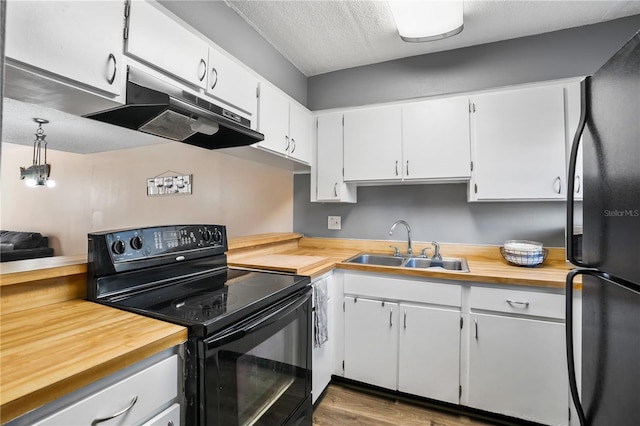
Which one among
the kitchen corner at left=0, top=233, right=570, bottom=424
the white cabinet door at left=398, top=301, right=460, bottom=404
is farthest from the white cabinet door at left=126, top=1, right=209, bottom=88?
the white cabinet door at left=398, top=301, right=460, bottom=404

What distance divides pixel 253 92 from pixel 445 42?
4.94ft

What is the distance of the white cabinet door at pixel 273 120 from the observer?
6.22 feet

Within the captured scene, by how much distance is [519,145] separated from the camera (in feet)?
6.41

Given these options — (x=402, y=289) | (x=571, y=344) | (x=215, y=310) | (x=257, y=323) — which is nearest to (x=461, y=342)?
(x=402, y=289)

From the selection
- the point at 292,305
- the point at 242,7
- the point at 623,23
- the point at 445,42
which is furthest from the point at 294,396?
the point at 623,23

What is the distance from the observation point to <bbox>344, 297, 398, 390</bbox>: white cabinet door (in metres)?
1.89

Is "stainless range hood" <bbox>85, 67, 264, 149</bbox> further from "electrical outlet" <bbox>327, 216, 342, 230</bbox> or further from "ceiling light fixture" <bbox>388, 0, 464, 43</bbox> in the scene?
"electrical outlet" <bbox>327, 216, 342, 230</bbox>

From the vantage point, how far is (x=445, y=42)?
2217mm

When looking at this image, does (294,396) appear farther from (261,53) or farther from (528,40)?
(528,40)

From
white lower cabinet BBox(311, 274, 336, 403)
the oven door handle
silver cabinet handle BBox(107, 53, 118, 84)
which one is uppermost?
silver cabinet handle BBox(107, 53, 118, 84)

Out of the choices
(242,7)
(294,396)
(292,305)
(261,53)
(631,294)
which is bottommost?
(294,396)

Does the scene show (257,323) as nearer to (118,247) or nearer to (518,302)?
(118,247)

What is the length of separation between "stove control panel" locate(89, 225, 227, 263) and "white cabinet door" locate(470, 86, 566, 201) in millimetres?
1729

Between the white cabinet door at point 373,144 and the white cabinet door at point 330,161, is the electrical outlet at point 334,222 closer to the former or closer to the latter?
the white cabinet door at point 330,161
